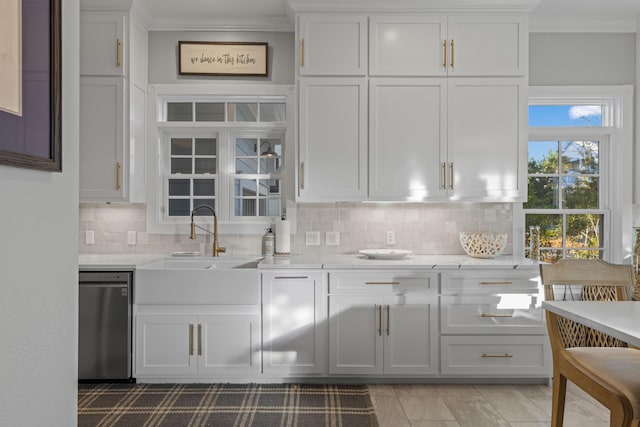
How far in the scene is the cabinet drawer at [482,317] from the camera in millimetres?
3295

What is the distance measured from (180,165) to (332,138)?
4.51ft

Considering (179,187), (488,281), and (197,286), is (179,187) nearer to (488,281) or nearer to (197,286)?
(197,286)

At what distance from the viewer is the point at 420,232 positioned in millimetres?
3941

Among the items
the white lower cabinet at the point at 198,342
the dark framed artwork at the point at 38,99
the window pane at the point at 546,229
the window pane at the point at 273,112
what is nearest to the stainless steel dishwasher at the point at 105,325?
the white lower cabinet at the point at 198,342

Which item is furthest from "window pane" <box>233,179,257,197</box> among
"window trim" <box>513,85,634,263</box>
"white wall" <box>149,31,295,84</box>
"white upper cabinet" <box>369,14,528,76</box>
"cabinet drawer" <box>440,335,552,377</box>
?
"window trim" <box>513,85,634,263</box>

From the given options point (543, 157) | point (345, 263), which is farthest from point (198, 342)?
point (543, 157)

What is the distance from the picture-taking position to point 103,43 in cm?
352

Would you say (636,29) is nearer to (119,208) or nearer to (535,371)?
(535,371)

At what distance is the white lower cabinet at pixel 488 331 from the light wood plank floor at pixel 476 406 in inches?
5.3

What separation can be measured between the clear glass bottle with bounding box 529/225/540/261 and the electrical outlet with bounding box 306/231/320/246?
1.73 metres

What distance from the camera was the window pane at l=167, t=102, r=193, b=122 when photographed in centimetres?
402

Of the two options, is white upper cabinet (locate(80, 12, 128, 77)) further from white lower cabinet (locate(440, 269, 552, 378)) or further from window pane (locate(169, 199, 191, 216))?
white lower cabinet (locate(440, 269, 552, 378))

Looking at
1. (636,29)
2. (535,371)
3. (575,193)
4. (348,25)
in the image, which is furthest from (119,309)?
(636,29)

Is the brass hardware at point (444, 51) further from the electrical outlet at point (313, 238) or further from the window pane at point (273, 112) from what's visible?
the electrical outlet at point (313, 238)
